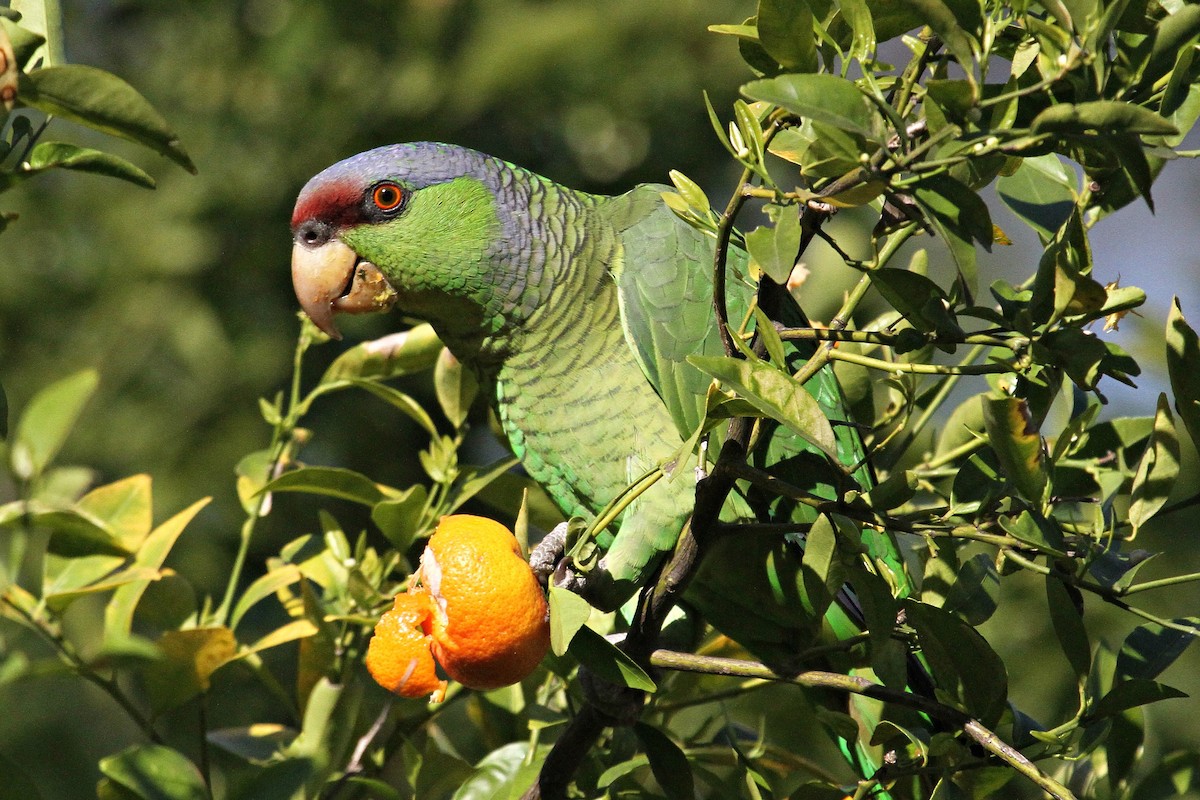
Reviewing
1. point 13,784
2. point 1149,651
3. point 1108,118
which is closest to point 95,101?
point 13,784

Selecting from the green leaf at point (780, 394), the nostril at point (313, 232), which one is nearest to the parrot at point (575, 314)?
the nostril at point (313, 232)

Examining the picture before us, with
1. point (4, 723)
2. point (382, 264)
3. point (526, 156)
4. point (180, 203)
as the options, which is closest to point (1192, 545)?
point (382, 264)

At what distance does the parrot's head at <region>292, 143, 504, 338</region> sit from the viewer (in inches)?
62.6

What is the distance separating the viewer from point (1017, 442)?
0.88 m

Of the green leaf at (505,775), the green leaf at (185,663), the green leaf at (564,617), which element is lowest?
the green leaf at (505,775)

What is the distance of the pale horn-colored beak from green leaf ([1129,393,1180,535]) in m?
1.10

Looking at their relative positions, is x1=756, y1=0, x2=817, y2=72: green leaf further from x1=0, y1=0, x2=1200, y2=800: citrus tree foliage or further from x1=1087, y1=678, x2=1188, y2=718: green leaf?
x1=1087, y1=678, x2=1188, y2=718: green leaf

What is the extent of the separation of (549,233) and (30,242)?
216cm

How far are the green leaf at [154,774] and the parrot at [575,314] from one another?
0.57 meters

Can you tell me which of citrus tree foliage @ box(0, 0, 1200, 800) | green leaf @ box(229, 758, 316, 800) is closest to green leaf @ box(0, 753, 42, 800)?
citrus tree foliage @ box(0, 0, 1200, 800)

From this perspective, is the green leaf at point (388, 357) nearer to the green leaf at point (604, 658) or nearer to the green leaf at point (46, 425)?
the green leaf at point (46, 425)

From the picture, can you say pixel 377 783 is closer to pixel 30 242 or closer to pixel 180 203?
pixel 180 203

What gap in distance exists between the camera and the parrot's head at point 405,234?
1.59 metres

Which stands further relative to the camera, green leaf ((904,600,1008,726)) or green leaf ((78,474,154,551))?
green leaf ((78,474,154,551))
